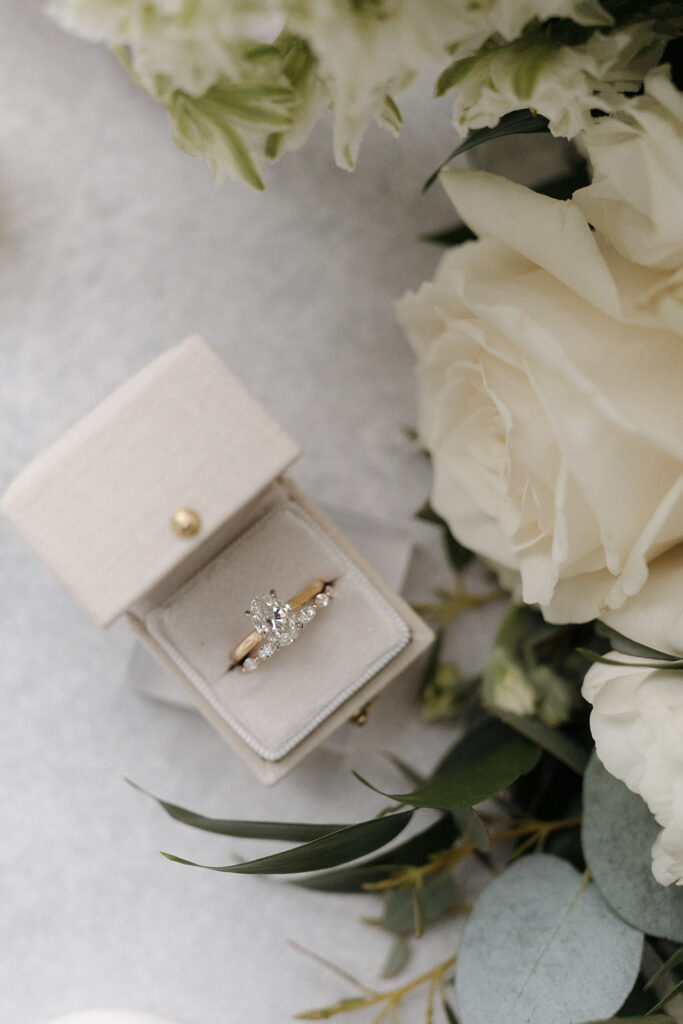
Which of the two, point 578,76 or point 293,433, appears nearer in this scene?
point 578,76

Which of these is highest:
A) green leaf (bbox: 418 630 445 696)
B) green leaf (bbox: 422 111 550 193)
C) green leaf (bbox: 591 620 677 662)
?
green leaf (bbox: 422 111 550 193)

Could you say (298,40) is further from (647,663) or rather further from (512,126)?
(647,663)

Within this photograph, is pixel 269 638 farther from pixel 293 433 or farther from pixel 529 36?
pixel 529 36

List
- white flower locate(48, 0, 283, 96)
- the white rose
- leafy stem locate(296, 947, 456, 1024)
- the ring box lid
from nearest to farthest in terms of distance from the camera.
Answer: white flower locate(48, 0, 283, 96) → the white rose → the ring box lid → leafy stem locate(296, 947, 456, 1024)

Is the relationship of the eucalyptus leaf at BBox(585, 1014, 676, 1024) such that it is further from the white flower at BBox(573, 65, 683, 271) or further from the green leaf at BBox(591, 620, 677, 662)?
the white flower at BBox(573, 65, 683, 271)

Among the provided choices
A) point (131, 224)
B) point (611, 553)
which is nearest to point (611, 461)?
point (611, 553)

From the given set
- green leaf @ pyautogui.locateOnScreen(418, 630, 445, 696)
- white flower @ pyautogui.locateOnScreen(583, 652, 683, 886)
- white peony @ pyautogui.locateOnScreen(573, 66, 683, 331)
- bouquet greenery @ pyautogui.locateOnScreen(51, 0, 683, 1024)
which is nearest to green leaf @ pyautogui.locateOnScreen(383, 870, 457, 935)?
bouquet greenery @ pyautogui.locateOnScreen(51, 0, 683, 1024)

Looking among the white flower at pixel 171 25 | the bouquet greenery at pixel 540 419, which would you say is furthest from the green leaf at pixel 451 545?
the white flower at pixel 171 25

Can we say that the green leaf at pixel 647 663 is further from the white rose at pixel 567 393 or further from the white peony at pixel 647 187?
the white peony at pixel 647 187
